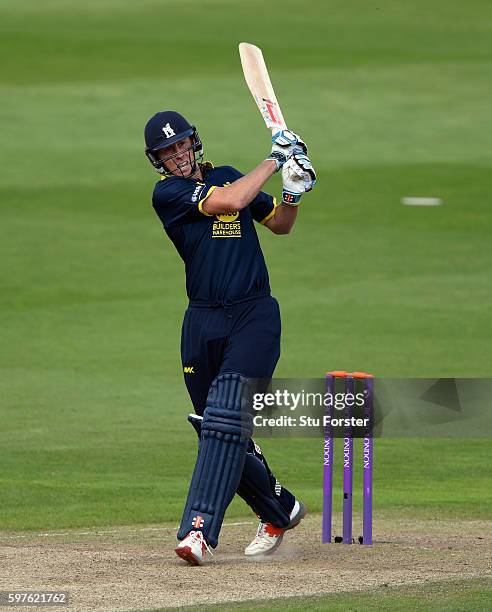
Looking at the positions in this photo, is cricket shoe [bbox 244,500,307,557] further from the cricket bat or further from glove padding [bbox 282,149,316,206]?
the cricket bat

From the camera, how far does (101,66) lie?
33.2 metres

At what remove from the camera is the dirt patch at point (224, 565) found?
6.13m

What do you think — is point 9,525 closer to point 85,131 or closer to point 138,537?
point 138,537

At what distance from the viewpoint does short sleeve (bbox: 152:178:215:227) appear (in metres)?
6.88

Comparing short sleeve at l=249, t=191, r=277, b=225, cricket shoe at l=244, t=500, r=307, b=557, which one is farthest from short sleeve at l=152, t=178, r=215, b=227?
cricket shoe at l=244, t=500, r=307, b=557

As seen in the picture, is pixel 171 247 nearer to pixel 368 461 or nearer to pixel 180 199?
pixel 368 461

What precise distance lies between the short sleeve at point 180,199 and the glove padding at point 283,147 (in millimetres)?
331

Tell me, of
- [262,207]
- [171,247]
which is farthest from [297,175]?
[171,247]

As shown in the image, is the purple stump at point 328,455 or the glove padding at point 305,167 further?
the purple stump at point 328,455

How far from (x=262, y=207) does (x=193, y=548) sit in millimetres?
1691

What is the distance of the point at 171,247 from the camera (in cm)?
2130

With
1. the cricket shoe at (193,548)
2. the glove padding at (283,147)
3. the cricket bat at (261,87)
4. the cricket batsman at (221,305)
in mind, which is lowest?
the cricket shoe at (193,548)

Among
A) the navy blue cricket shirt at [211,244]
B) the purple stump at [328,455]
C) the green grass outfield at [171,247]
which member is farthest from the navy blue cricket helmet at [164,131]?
the green grass outfield at [171,247]

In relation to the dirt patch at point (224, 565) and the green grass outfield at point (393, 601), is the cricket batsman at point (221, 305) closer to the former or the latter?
the dirt patch at point (224, 565)
